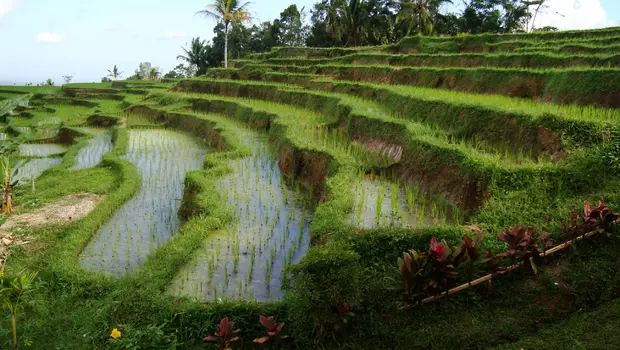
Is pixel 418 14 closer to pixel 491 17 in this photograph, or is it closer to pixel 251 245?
pixel 491 17

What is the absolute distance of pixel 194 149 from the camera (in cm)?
1199

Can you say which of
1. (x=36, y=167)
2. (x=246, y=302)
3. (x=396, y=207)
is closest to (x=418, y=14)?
(x=36, y=167)

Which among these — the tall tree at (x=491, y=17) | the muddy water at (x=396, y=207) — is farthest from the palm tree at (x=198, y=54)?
the muddy water at (x=396, y=207)

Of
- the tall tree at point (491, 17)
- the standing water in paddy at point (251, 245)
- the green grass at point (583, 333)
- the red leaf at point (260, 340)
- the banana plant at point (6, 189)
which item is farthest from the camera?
the tall tree at point (491, 17)

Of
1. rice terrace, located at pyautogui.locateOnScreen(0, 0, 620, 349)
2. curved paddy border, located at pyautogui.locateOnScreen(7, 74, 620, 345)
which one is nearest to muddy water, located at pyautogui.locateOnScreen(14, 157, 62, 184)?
rice terrace, located at pyautogui.locateOnScreen(0, 0, 620, 349)

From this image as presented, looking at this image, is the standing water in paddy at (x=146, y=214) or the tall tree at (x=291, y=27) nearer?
the standing water in paddy at (x=146, y=214)

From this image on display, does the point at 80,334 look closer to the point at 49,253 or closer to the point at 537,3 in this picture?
the point at 49,253

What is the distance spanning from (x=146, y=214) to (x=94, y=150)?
6.39m

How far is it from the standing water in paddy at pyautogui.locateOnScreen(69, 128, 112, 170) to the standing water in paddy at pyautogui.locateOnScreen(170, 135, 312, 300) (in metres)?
4.19

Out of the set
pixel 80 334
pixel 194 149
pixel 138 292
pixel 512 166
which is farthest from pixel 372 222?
pixel 194 149

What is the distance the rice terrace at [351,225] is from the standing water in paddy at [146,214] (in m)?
0.04

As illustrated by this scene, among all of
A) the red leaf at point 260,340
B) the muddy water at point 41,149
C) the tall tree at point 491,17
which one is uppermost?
the tall tree at point 491,17

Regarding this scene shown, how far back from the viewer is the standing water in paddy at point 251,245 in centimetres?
473

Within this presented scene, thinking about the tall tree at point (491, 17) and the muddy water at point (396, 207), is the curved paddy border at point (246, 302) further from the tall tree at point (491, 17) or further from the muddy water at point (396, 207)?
the tall tree at point (491, 17)
